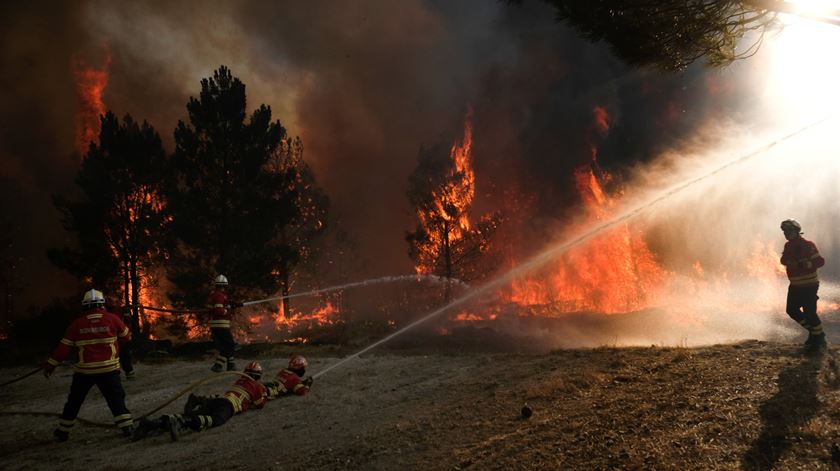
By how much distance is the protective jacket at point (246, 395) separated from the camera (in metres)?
7.29

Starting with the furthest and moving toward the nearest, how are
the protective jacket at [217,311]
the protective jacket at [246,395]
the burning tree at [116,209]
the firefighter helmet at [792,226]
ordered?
the burning tree at [116,209] → the protective jacket at [217,311] → the firefighter helmet at [792,226] → the protective jacket at [246,395]

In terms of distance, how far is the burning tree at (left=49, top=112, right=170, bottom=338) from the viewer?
63.7 feet

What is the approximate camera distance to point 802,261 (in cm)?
779

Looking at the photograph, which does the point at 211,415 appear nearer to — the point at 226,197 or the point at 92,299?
the point at 92,299

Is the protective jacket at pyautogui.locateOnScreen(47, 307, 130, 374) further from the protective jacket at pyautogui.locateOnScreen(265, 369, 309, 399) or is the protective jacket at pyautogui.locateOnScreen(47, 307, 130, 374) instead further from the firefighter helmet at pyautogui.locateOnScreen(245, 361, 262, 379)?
the protective jacket at pyautogui.locateOnScreen(265, 369, 309, 399)

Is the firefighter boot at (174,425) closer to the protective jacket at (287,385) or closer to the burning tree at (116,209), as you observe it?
the protective jacket at (287,385)

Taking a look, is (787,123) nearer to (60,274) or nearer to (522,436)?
(522,436)

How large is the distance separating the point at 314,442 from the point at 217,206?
1763 cm

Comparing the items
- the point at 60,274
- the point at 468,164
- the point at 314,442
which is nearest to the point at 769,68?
the point at 468,164

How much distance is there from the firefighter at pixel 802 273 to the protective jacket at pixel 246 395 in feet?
30.2

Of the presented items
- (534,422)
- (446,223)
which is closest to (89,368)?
(534,422)

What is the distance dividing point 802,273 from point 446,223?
1935 cm

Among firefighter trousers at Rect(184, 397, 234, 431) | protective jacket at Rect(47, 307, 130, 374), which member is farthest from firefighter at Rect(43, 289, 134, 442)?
firefighter trousers at Rect(184, 397, 234, 431)

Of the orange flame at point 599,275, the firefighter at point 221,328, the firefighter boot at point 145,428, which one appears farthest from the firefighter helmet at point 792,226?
the orange flame at point 599,275
